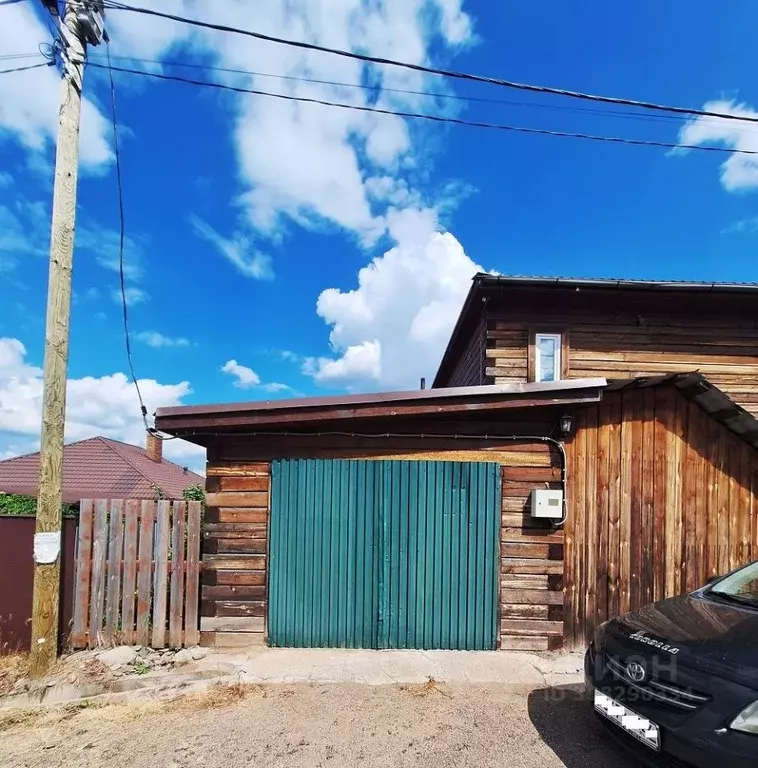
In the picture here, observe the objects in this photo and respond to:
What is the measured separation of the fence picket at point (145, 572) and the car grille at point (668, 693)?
447 cm

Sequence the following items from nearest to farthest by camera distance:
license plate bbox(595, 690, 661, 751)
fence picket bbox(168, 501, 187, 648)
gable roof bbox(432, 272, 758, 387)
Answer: license plate bbox(595, 690, 661, 751), fence picket bbox(168, 501, 187, 648), gable roof bbox(432, 272, 758, 387)

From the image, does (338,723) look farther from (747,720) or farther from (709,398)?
(709,398)

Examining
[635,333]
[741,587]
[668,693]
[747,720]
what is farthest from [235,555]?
[635,333]

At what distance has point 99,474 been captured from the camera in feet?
48.5

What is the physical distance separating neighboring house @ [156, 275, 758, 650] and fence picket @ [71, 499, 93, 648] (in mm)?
1194

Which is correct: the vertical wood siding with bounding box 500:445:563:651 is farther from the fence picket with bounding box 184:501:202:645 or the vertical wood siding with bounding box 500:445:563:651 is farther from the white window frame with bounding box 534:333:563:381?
the white window frame with bounding box 534:333:563:381

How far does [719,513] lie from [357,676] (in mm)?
4465

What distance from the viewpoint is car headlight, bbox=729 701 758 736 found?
99.0 inches

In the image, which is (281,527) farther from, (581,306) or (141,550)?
(581,306)

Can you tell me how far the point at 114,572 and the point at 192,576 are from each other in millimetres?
800

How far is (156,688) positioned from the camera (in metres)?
4.44

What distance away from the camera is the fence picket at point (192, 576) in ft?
17.1

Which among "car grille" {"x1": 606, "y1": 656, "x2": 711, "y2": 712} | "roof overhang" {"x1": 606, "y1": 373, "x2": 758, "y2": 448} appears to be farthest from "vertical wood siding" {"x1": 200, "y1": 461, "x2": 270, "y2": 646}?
"roof overhang" {"x1": 606, "y1": 373, "x2": 758, "y2": 448}

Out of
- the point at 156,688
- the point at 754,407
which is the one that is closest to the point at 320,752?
the point at 156,688
